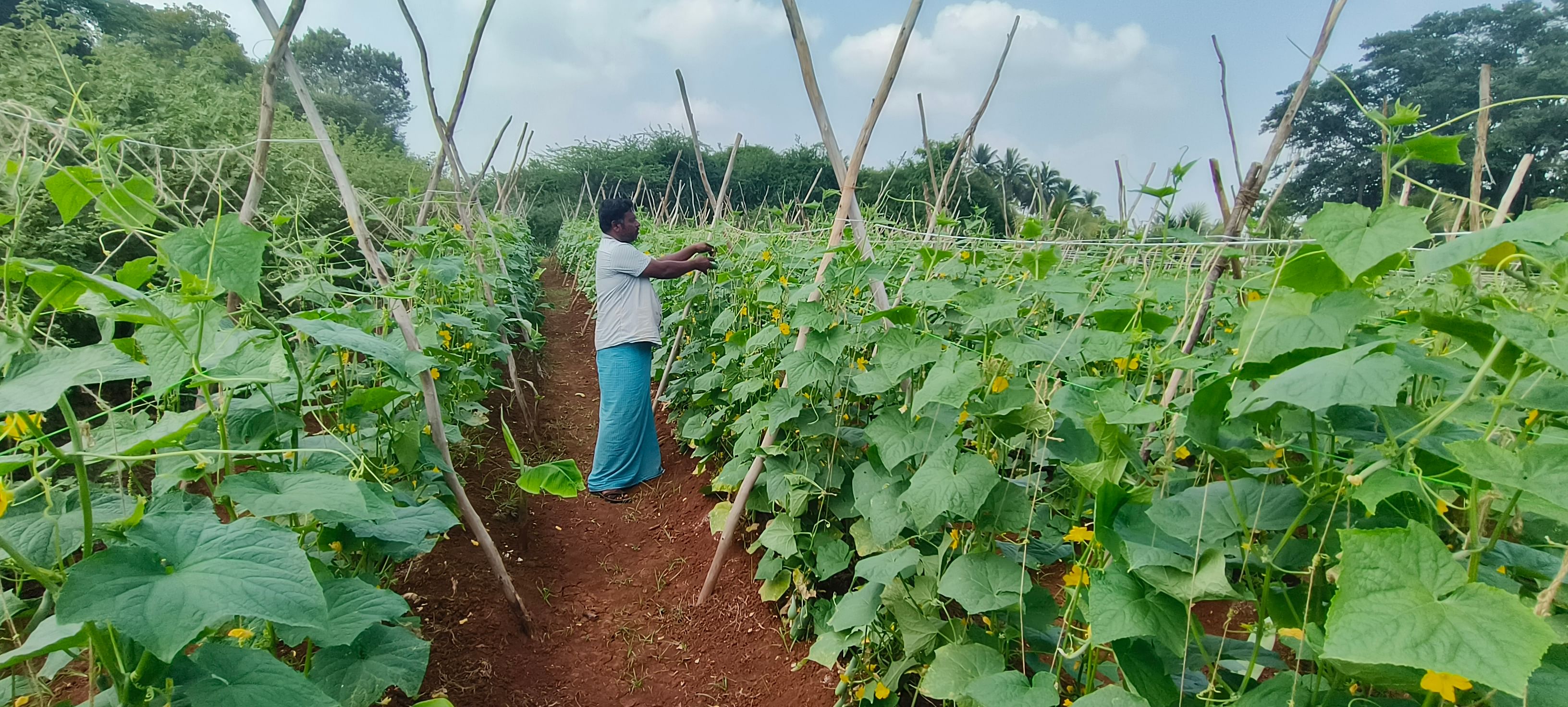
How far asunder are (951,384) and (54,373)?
1518 millimetres

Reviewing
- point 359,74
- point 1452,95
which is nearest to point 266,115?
point 1452,95

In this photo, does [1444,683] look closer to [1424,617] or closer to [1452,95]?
[1424,617]

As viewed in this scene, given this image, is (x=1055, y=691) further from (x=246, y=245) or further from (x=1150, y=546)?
(x=246, y=245)

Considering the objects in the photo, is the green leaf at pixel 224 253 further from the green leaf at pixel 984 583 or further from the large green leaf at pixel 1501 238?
the large green leaf at pixel 1501 238

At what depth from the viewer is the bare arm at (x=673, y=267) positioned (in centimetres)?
395

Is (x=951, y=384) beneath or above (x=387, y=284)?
beneath

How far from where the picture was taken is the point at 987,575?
1.65 meters

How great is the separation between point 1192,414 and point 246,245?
1613 millimetres

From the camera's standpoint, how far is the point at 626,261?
4.03 metres

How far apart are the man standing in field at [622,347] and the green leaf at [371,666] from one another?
2.49 meters

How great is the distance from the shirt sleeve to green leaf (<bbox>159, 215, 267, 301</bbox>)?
2747 millimetres

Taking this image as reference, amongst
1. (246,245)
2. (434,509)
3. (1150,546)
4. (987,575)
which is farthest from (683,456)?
(1150,546)

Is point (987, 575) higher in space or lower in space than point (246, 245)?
lower

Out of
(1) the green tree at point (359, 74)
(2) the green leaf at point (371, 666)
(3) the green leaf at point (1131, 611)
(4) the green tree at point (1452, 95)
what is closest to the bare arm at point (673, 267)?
(2) the green leaf at point (371, 666)
